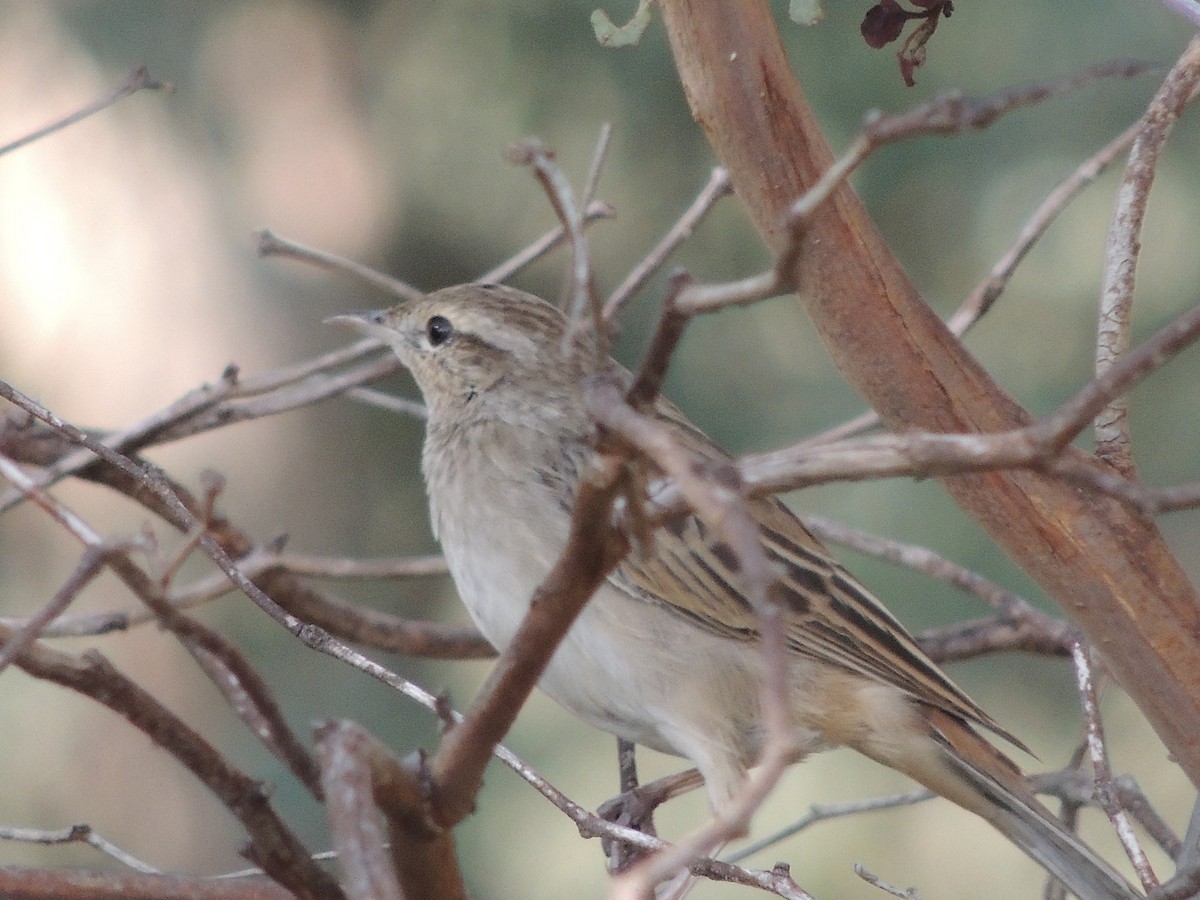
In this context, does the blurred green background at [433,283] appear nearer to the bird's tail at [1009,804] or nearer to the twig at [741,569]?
the bird's tail at [1009,804]

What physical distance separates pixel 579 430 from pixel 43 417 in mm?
1666

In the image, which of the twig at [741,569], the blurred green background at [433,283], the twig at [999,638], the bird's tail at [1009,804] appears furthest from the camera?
the blurred green background at [433,283]

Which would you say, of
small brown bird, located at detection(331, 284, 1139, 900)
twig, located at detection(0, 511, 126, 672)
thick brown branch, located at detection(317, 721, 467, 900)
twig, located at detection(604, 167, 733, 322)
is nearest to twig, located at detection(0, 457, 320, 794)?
→ twig, located at detection(0, 511, 126, 672)

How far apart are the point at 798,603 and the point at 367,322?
4.76ft

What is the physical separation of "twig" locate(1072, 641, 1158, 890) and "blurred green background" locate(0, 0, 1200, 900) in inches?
110

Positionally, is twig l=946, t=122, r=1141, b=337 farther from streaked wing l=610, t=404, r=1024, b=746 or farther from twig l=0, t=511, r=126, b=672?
twig l=0, t=511, r=126, b=672

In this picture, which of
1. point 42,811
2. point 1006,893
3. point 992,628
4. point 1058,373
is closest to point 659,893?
point 992,628

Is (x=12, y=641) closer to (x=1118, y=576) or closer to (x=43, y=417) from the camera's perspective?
(x=43, y=417)

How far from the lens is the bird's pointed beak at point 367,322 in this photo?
13.2ft

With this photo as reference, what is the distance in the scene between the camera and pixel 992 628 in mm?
3455

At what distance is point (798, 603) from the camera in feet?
11.3

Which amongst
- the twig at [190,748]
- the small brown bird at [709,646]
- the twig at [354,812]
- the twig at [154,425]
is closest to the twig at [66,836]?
the twig at [190,748]

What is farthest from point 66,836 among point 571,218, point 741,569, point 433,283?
point 433,283

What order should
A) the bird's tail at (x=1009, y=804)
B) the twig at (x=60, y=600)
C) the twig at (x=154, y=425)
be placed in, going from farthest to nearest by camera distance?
the bird's tail at (x=1009, y=804)
the twig at (x=154, y=425)
the twig at (x=60, y=600)
